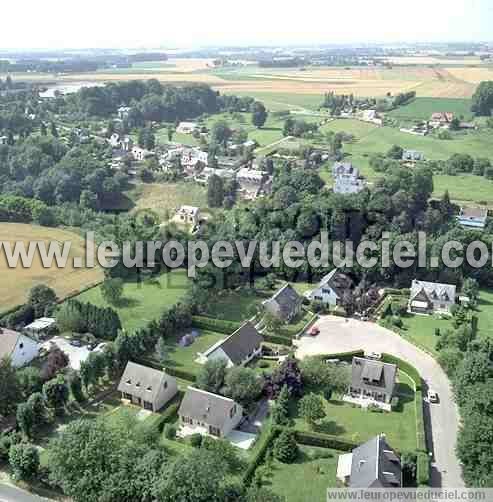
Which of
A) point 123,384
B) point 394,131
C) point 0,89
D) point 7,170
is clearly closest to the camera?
point 123,384

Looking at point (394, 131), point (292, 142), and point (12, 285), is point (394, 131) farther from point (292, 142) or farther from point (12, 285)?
point (12, 285)

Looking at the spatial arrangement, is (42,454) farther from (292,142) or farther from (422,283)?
(292,142)

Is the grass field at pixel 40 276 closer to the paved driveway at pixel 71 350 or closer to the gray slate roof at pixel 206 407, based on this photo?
the paved driveway at pixel 71 350

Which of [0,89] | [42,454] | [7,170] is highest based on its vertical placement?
[0,89]

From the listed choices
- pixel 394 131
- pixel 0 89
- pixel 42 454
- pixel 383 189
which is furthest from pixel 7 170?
pixel 0 89

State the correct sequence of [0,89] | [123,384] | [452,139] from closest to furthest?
1. [123,384]
2. [452,139]
3. [0,89]

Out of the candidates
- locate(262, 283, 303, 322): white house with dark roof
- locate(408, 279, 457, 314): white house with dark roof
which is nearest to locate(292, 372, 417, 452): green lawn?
locate(262, 283, 303, 322): white house with dark roof

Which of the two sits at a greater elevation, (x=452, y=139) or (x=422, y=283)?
(x=452, y=139)

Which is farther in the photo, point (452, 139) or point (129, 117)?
point (129, 117)
